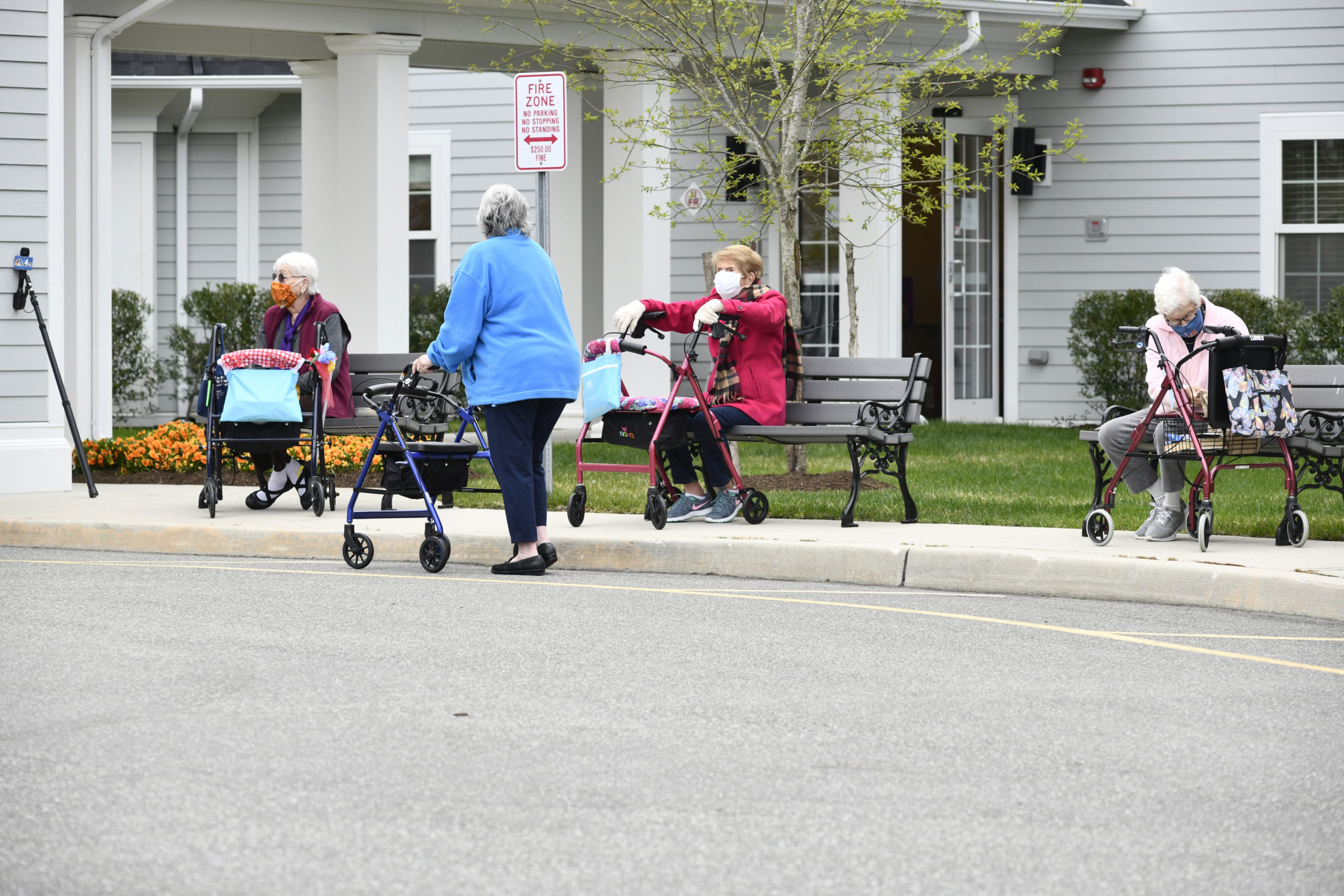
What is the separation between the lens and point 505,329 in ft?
27.2

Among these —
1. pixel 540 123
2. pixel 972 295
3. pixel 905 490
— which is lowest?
pixel 905 490

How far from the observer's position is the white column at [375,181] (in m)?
14.6

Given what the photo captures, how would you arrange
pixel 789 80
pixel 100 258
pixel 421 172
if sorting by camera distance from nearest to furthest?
pixel 100 258 < pixel 789 80 < pixel 421 172

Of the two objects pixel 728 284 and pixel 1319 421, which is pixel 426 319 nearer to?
pixel 728 284

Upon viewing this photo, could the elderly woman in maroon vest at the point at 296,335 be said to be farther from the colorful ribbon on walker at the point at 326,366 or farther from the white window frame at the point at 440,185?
the white window frame at the point at 440,185

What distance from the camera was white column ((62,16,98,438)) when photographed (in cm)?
1334

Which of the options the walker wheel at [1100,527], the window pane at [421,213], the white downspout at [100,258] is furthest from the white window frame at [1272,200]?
the white downspout at [100,258]

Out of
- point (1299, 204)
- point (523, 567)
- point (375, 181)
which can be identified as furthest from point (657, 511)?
point (1299, 204)

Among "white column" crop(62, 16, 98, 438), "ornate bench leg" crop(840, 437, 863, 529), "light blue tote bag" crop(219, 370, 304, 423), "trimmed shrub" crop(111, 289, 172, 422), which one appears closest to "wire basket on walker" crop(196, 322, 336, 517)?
"light blue tote bag" crop(219, 370, 304, 423)

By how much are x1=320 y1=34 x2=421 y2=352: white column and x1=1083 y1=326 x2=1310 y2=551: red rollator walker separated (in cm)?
745

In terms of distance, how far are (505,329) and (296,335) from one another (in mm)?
2917

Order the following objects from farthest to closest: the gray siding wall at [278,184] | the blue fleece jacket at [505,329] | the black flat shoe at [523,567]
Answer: the gray siding wall at [278,184], the black flat shoe at [523,567], the blue fleece jacket at [505,329]

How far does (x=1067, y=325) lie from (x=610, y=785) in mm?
14808

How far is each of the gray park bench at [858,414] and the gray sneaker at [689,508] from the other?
40cm
